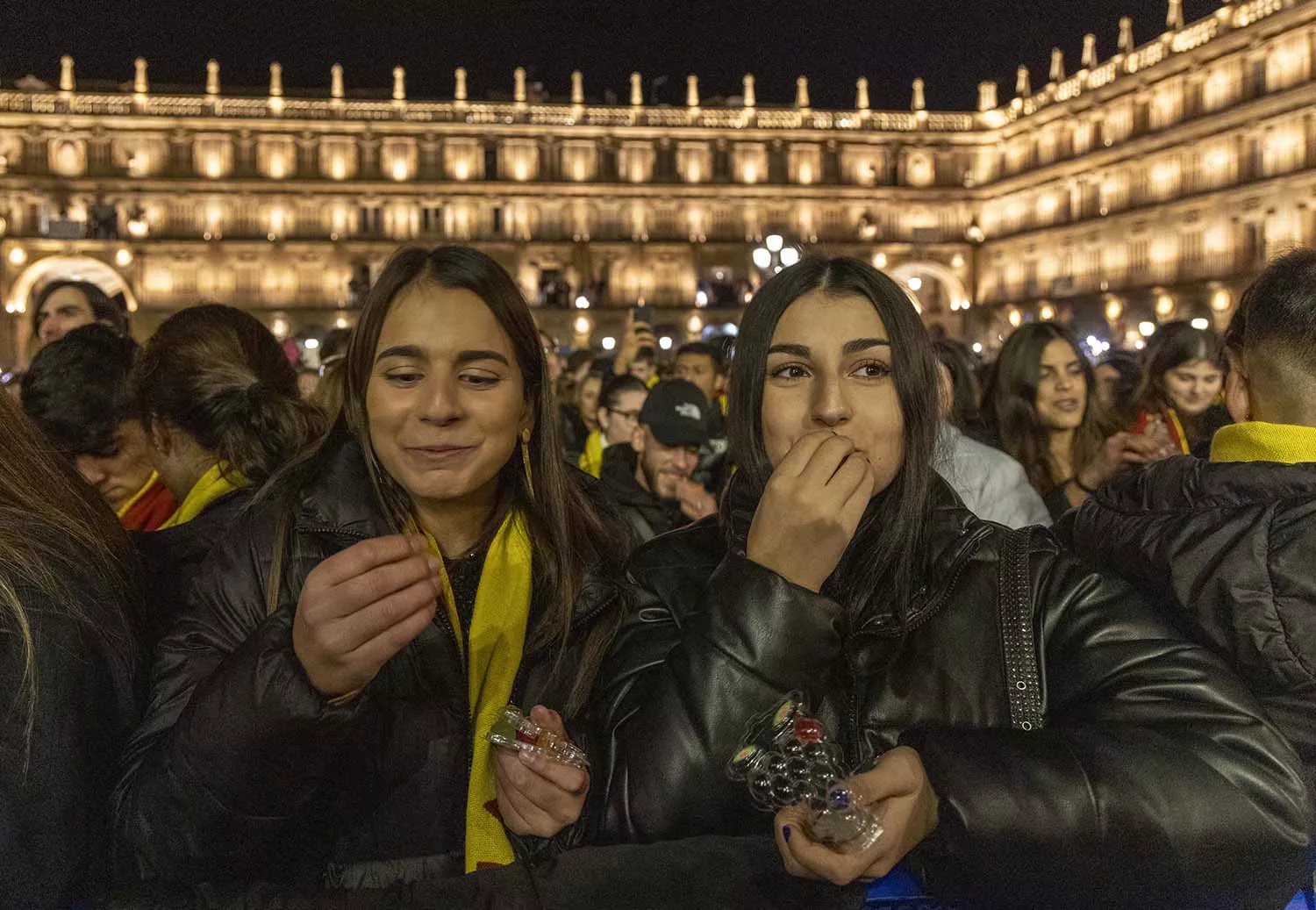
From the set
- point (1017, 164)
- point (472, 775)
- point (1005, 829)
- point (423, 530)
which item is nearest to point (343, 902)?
point (472, 775)

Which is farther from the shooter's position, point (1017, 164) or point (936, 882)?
point (1017, 164)

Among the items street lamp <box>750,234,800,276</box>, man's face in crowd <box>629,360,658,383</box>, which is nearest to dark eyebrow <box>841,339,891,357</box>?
man's face in crowd <box>629,360,658,383</box>

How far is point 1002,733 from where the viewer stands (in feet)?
5.75

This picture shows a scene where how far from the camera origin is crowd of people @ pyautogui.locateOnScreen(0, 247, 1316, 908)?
1686 mm

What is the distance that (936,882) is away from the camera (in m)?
1.70

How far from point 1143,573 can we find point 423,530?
1322 millimetres

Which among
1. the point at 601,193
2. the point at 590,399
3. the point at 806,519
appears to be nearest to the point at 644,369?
the point at 590,399

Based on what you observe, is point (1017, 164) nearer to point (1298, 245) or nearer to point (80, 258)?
point (80, 258)

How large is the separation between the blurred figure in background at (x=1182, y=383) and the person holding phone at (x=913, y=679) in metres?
3.90

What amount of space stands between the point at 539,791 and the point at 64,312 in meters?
4.90

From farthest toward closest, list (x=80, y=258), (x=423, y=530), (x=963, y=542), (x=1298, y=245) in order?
(x=80, y=258) < (x=1298, y=245) < (x=423, y=530) < (x=963, y=542)

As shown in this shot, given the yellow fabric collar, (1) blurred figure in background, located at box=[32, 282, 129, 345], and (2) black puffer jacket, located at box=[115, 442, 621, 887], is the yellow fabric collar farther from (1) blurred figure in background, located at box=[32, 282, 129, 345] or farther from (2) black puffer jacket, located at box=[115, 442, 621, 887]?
(1) blurred figure in background, located at box=[32, 282, 129, 345]

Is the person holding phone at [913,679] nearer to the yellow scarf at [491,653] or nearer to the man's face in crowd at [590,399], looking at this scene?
the yellow scarf at [491,653]

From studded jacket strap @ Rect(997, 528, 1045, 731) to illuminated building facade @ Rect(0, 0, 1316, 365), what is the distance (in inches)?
1643
